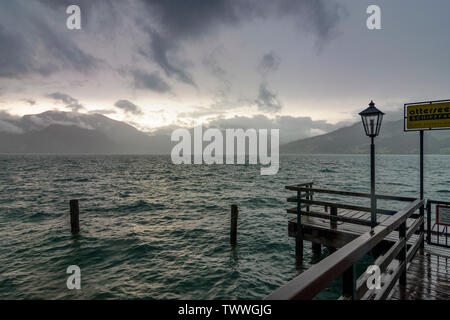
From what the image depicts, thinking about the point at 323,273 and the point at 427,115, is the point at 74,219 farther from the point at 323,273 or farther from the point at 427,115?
the point at 427,115

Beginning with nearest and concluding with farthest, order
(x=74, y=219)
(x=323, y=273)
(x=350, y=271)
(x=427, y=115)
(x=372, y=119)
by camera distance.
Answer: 1. (x=323, y=273)
2. (x=350, y=271)
3. (x=372, y=119)
4. (x=427, y=115)
5. (x=74, y=219)

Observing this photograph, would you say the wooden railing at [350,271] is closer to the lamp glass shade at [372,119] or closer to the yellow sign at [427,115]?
the lamp glass shade at [372,119]

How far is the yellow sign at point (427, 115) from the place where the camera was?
765 cm

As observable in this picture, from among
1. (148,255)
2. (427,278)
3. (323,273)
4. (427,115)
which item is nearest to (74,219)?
(148,255)

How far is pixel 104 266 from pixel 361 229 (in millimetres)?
→ 11540

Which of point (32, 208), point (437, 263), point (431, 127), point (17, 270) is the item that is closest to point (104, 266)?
point (17, 270)

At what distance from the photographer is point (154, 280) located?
9.67 meters

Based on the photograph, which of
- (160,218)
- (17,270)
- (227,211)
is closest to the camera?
(17,270)

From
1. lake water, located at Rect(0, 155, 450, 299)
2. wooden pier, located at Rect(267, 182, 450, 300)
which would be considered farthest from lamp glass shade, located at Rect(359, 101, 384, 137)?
lake water, located at Rect(0, 155, 450, 299)

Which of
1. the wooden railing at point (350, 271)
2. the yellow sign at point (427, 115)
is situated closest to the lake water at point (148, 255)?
the wooden railing at point (350, 271)

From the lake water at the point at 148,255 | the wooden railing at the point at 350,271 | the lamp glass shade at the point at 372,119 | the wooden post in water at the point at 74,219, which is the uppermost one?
the lamp glass shade at the point at 372,119

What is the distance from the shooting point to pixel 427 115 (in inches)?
314
